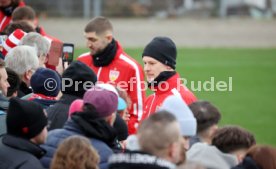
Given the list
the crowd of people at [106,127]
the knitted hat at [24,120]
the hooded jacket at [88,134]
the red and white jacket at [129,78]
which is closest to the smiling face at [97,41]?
the red and white jacket at [129,78]

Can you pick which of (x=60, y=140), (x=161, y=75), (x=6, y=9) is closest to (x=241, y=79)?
(x=6, y=9)

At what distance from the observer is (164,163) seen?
217 inches

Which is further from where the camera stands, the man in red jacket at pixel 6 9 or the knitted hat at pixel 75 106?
the man in red jacket at pixel 6 9

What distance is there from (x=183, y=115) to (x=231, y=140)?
41cm

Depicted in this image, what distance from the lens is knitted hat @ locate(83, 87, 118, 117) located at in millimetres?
6559

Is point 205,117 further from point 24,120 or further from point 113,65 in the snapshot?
point 113,65

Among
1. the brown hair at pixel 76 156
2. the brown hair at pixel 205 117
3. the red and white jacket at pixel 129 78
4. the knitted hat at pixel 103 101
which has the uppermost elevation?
the knitted hat at pixel 103 101

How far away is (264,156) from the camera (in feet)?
19.7

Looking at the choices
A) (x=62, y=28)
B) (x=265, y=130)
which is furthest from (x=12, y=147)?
(x=62, y=28)

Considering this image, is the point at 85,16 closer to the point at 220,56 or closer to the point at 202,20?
the point at 202,20

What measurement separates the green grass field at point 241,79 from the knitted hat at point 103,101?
26.3 ft

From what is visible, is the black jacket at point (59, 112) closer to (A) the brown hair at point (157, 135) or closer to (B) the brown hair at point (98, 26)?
(A) the brown hair at point (157, 135)

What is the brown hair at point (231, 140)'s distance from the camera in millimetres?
6312

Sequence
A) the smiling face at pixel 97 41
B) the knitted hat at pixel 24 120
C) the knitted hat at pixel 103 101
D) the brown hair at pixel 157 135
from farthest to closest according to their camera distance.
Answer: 1. the smiling face at pixel 97 41
2. the knitted hat at pixel 103 101
3. the knitted hat at pixel 24 120
4. the brown hair at pixel 157 135
